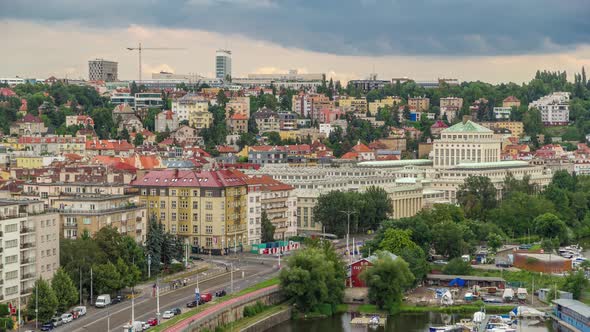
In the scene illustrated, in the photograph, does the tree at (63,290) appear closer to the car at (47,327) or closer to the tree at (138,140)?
the car at (47,327)

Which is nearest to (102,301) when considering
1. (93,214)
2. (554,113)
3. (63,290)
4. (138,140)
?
(63,290)

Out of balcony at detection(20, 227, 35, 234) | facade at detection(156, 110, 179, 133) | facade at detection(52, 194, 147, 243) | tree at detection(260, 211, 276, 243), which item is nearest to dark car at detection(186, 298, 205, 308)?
balcony at detection(20, 227, 35, 234)

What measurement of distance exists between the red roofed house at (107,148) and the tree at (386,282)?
51.6 meters

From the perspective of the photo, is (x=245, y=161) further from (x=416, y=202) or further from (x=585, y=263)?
(x=585, y=263)

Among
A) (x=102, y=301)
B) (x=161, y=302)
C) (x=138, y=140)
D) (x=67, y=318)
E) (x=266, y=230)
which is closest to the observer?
(x=67, y=318)

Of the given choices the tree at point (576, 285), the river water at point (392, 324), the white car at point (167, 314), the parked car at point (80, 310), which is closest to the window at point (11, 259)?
the parked car at point (80, 310)

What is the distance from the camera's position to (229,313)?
160 ft

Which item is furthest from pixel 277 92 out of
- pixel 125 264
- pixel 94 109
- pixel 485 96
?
pixel 125 264

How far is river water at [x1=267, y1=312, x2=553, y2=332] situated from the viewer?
1999 inches

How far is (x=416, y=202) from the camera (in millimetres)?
94562

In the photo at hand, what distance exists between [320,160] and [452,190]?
15.7m

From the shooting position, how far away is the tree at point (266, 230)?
72.0 metres

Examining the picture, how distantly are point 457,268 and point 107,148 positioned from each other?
51.9 metres

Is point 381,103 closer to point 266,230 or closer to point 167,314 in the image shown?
point 266,230
